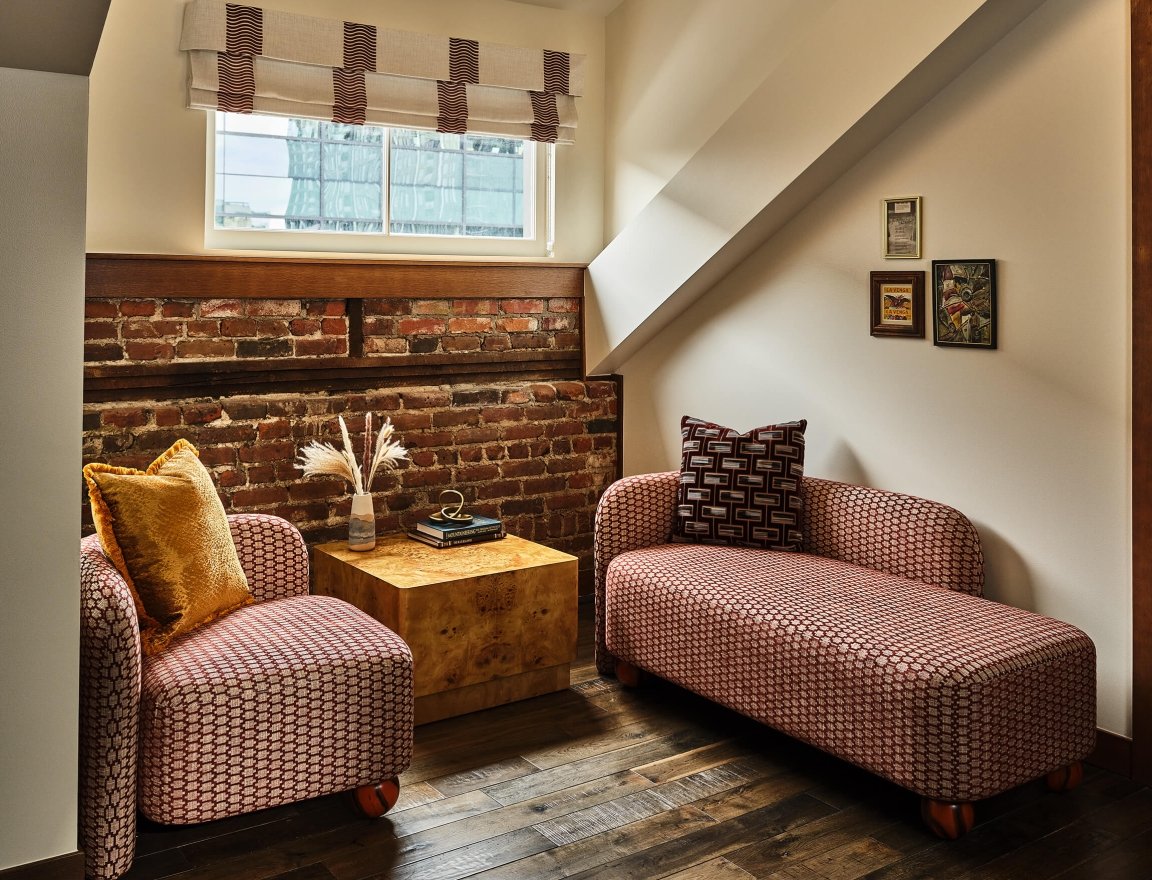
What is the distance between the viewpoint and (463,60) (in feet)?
14.1

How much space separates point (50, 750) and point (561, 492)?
2610 millimetres

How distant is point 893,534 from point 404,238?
84.3 inches

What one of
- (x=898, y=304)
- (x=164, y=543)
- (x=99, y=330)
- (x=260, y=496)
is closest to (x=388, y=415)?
(x=260, y=496)

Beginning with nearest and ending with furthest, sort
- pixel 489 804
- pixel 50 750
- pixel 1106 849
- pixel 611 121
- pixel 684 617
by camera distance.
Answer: pixel 50 750 → pixel 1106 849 → pixel 489 804 → pixel 684 617 → pixel 611 121

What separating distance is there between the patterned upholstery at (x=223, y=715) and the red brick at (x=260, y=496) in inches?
38.2

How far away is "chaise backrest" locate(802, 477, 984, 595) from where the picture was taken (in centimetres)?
337

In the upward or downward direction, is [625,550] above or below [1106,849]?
above

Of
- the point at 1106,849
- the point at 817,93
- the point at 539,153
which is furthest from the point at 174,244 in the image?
the point at 1106,849

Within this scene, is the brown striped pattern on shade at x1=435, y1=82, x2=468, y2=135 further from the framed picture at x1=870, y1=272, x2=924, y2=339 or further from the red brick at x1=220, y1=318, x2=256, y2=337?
the framed picture at x1=870, y1=272, x2=924, y2=339

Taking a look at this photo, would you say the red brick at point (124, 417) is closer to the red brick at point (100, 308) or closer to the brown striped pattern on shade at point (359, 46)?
the red brick at point (100, 308)

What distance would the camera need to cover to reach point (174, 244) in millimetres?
3803

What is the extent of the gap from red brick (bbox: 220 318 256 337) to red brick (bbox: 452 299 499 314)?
2.64 feet

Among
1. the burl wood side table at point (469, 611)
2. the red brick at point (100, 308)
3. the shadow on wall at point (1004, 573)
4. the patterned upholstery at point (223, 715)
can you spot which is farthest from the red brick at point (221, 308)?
the shadow on wall at point (1004, 573)

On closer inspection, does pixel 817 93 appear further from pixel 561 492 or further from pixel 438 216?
pixel 561 492
